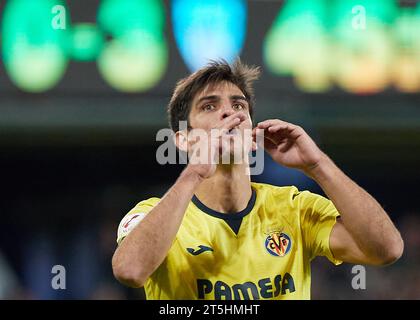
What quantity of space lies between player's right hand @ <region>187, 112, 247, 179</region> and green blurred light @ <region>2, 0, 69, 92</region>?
3.87 m

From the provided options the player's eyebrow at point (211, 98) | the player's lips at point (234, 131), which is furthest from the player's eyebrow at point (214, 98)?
the player's lips at point (234, 131)

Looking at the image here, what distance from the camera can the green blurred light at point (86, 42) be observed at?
6394 mm

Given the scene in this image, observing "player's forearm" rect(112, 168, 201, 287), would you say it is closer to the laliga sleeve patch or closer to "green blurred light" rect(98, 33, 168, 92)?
the laliga sleeve patch

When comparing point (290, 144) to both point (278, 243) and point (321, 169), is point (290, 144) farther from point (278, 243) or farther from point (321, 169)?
point (278, 243)

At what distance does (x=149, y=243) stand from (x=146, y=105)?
4380mm

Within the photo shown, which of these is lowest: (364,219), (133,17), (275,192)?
(364,219)

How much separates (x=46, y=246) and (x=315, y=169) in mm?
5146

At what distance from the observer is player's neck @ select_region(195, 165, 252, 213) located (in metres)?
2.94

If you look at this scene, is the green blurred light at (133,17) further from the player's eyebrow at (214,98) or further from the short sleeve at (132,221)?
the short sleeve at (132,221)

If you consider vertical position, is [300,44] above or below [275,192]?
above

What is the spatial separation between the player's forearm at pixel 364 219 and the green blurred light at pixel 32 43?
4188 mm

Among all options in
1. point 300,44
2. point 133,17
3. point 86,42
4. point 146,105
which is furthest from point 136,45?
point 300,44

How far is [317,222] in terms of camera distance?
115 inches

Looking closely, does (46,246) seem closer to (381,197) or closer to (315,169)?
(381,197)
